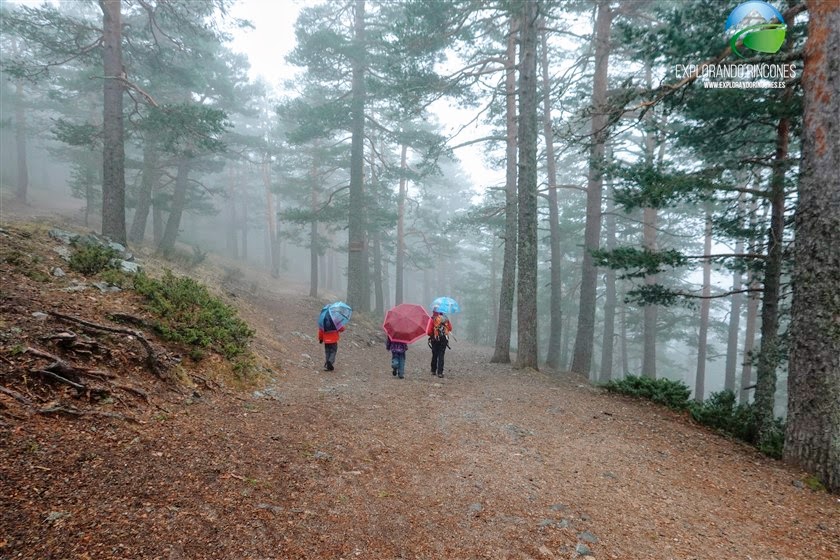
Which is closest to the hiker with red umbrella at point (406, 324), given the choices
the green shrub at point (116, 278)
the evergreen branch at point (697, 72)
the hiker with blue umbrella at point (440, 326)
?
the hiker with blue umbrella at point (440, 326)

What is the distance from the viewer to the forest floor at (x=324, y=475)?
9.11 ft

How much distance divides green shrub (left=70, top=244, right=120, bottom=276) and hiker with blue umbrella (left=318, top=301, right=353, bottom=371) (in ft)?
14.7

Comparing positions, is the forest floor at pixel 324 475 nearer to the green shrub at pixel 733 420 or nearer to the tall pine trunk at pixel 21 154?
the green shrub at pixel 733 420

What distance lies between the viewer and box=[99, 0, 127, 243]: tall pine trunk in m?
11.1

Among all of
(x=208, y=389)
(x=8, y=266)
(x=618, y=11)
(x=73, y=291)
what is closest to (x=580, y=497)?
(x=208, y=389)

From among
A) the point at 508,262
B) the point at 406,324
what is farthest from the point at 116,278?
the point at 508,262

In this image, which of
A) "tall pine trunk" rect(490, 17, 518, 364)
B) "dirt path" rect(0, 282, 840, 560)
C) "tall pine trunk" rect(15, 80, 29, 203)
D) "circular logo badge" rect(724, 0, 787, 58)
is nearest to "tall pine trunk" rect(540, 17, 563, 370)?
"tall pine trunk" rect(490, 17, 518, 364)

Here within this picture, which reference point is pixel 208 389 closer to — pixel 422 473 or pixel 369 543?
pixel 422 473

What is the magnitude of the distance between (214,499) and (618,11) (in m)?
15.4

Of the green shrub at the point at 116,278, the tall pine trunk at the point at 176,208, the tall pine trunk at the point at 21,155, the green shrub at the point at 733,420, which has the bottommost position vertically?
the green shrub at the point at 733,420

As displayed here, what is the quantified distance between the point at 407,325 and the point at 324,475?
5624 mm

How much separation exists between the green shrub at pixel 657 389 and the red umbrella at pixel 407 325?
4741 millimetres

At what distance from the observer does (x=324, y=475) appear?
3994mm

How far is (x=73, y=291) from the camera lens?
6.18 meters
